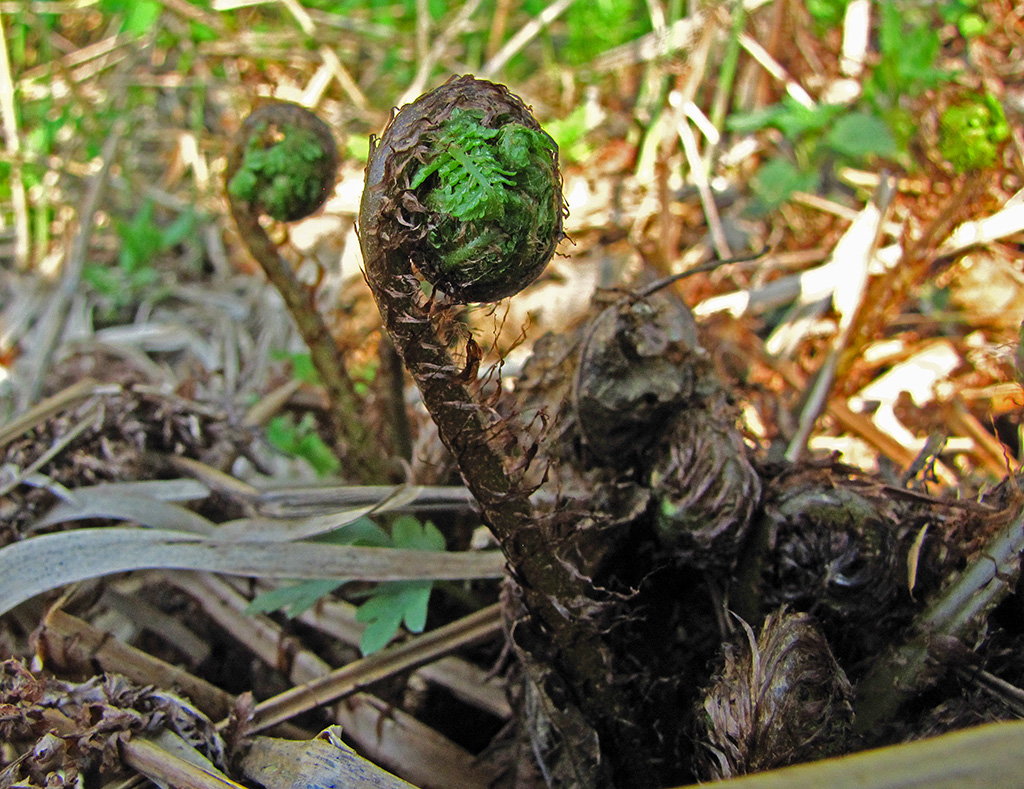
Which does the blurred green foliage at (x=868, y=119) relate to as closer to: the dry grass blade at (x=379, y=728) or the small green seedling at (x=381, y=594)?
the small green seedling at (x=381, y=594)

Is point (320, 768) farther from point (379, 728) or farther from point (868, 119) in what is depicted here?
point (868, 119)

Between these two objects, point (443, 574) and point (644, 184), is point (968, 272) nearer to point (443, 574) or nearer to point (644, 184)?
point (644, 184)

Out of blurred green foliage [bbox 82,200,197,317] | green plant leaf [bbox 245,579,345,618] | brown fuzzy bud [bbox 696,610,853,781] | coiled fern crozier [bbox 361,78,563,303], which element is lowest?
brown fuzzy bud [bbox 696,610,853,781]

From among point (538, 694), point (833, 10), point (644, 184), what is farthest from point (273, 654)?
point (833, 10)

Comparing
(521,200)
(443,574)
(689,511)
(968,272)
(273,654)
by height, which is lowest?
(968,272)

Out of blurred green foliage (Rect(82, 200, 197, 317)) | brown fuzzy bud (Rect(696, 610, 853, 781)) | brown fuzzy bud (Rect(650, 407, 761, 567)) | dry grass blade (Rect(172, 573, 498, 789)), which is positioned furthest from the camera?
blurred green foliage (Rect(82, 200, 197, 317))

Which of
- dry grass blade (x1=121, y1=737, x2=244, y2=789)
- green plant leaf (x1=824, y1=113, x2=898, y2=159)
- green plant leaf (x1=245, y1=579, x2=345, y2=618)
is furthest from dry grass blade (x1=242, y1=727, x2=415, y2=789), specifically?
green plant leaf (x1=824, y1=113, x2=898, y2=159)

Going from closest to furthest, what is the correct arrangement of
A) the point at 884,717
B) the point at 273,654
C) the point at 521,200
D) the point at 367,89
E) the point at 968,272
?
1. the point at 521,200
2. the point at 884,717
3. the point at 273,654
4. the point at 968,272
5. the point at 367,89

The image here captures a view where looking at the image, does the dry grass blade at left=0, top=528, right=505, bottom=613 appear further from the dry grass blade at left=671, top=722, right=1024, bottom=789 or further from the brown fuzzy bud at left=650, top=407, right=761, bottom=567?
the dry grass blade at left=671, top=722, right=1024, bottom=789

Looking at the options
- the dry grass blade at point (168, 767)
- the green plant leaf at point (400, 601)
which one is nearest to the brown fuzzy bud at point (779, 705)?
the green plant leaf at point (400, 601)
